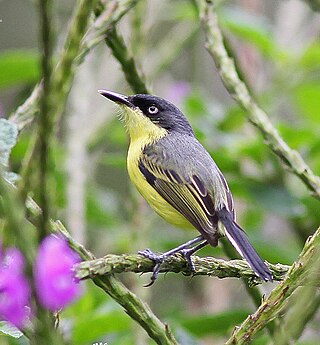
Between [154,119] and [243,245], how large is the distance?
1212 millimetres

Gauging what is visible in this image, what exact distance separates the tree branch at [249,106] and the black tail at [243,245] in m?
0.24

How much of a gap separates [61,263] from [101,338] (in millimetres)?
1949

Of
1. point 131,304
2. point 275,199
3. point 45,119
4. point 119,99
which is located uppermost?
point 45,119

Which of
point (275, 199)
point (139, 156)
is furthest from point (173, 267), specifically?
point (275, 199)

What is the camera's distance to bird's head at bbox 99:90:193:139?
304 cm

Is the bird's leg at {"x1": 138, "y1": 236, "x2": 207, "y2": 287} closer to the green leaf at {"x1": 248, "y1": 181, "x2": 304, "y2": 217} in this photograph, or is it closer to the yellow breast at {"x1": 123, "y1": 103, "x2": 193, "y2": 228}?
the yellow breast at {"x1": 123, "y1": 103, "x2": 193, "y2": 228}

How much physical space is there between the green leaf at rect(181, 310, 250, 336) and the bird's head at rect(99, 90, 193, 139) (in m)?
0.74

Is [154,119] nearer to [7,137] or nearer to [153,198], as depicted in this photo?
[153,198]

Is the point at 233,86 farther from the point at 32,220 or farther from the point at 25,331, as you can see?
the point at 25,331

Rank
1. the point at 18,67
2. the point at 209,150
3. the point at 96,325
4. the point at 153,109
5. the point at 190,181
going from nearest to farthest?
the point at 96,325
the point at 190,181
the point at 153,109
the point at 209,150
the point at 18,67

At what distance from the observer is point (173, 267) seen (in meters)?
1.91

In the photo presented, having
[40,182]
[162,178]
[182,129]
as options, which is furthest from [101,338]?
[40,182]

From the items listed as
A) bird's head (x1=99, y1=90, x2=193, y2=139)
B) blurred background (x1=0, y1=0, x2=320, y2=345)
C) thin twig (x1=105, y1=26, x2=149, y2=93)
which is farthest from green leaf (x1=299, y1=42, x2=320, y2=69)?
thin twig (x1=105, y1=26, x2=149, y2=93)

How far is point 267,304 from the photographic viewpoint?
1.35 meters
